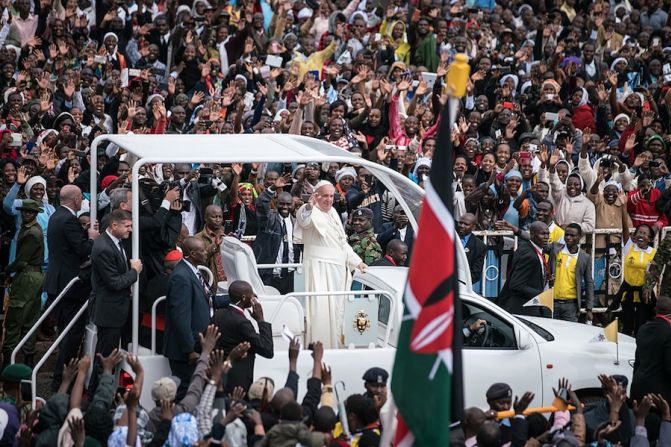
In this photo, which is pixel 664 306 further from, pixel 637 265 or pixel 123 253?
pixel 123 253

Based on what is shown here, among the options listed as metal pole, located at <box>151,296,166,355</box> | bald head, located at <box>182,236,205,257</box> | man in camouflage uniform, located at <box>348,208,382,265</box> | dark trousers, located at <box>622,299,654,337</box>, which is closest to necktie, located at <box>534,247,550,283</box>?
dark trousers, located at <box>622,299,654,337</box>

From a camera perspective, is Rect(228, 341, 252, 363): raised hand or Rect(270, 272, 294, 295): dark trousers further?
Rect(270, 272, 294, 295): dark trousers

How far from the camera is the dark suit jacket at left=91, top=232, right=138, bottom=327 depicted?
10914 millimetres

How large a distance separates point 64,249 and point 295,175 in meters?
4.29

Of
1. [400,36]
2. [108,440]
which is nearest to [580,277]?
[108,440]

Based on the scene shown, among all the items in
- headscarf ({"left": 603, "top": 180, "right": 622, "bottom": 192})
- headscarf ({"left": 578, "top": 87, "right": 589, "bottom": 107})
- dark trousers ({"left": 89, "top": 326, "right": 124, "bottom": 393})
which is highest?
headscarf ({"left": 578, "top": 87, "right": 589, "bottom": 107})

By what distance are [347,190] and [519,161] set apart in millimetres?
2572

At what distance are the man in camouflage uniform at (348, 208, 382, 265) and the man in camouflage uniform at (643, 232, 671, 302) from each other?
9.84 feet

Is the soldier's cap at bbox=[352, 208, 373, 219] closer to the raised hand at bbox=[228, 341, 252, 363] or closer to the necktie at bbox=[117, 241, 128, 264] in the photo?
the necktie at bbox=[117, 241, 128, 264]

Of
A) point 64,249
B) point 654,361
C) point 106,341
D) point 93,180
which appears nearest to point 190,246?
point 106,341

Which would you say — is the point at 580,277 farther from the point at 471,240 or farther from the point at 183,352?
the point at 183,352

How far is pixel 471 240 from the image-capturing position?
1434 cm

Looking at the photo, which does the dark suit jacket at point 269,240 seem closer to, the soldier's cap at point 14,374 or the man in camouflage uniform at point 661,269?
the soldier's cap at point 14,374

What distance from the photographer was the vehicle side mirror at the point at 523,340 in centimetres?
1142
